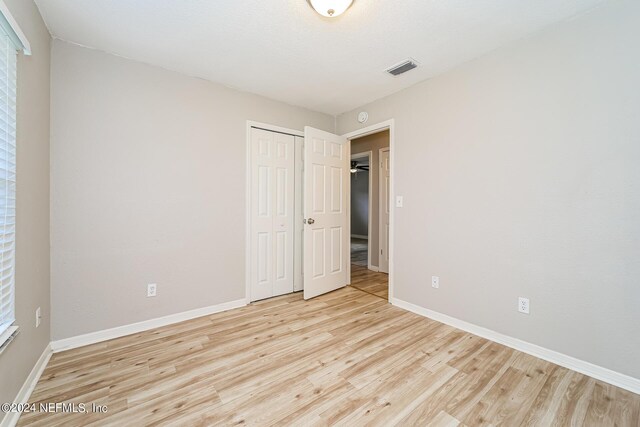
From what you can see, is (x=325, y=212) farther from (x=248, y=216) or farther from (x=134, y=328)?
(x=134, y=328)

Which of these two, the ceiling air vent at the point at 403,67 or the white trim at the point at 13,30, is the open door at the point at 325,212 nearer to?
the ceiling air vent at the point at 403,67

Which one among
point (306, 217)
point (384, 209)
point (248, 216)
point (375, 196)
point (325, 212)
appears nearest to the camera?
point (248, 216)

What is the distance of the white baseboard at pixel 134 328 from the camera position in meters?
2.00

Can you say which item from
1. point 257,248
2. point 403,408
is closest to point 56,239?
point 257,248

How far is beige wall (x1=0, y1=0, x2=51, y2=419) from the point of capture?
1.43 meters

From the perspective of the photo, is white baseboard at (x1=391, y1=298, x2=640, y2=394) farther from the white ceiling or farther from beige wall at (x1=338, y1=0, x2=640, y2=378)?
the white ceiling

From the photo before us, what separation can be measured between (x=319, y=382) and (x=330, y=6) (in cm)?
242

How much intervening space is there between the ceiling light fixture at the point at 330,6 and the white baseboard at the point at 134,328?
2.80 m

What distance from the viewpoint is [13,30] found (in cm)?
132

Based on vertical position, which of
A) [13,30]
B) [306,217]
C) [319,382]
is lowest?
[319,382]

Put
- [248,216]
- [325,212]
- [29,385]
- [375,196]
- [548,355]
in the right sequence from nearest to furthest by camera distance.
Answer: [29,385] < [548,355] < [248,216] < [325,212] < [375,196]

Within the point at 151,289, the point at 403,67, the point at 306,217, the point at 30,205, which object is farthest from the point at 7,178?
the point at 403,67

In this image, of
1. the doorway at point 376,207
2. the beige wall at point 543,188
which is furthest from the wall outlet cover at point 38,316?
the doorway at point 376,207

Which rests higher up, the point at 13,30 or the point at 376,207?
the point at 13,30
